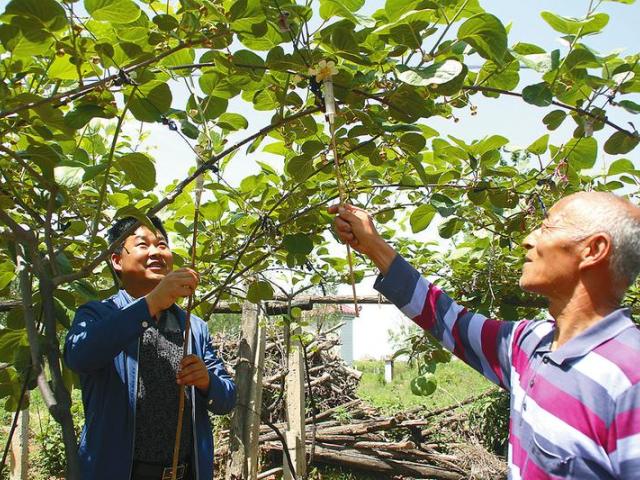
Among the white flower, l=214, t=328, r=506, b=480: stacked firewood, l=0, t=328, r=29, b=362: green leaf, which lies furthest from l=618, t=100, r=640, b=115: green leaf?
l=214, t=328, r=506, b=480: stacked firewood

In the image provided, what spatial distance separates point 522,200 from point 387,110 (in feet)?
2.66

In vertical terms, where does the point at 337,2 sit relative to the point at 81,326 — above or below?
above

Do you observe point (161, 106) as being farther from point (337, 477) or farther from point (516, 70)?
point (337, 477)

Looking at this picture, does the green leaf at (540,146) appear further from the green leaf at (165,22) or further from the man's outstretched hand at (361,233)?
the green leaf at (165,22)

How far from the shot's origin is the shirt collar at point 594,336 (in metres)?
1.05

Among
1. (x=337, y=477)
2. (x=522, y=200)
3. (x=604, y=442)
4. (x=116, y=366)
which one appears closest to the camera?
(x=604, y=442)

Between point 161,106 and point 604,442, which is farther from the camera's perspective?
point 161,106

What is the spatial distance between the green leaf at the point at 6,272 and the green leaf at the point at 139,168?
832 mm

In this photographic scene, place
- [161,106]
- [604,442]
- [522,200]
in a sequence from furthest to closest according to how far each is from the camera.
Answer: [522,200], [161,106], [604,442]

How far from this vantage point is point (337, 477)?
6312 mm

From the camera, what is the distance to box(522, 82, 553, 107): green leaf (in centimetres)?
132

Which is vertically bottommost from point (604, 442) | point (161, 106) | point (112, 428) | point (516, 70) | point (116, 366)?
point (604, 442)

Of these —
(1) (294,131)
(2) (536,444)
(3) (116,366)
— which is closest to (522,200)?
(1) (294,131)

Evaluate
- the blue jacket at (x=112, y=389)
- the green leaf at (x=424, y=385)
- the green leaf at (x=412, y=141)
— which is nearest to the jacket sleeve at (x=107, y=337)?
the blue jacket at (x=112, y=389)
